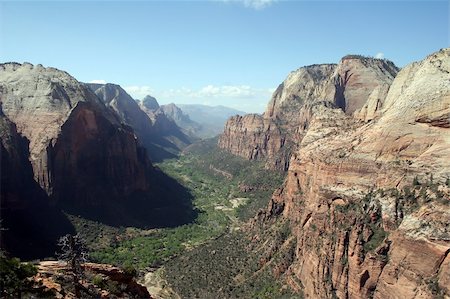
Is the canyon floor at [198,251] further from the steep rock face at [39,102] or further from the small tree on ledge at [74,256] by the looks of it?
the small tree on ledge at [74,256]

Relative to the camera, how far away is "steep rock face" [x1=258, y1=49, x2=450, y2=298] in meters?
48.5

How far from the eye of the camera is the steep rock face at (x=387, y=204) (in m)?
48.5

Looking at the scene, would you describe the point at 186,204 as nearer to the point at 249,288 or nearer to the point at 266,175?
the point at 266,175

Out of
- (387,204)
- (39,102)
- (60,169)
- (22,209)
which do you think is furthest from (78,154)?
(387,204)

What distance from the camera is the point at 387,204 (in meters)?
57.3

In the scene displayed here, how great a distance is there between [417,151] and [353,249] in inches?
631

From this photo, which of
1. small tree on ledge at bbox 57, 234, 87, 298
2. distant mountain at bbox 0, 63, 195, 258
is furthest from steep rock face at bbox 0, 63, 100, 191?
small tree on ledge at bbox 57, 234, 87, 298

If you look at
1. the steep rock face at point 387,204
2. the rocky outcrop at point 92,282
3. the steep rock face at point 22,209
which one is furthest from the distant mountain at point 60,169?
the steep rock face at point 387,204

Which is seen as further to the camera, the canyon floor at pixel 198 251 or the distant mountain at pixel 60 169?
the distant mountain at pixel 60 169

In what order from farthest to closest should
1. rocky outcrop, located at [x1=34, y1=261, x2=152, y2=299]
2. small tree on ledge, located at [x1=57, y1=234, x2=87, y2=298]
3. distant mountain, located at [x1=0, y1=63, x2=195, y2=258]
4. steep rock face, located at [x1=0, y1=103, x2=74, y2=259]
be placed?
distant mountain, located at [x1=0, y1=63, x2=195, y2=258]
steep rock face, located at [x1=0, y1=103, x2=74, y2=259]
rocky outcrop, located at [x1=34, y1=261, x2=152, y2=299]
small tree on ledge, located at [x1=57, y1=234, x2=87, y2=298]

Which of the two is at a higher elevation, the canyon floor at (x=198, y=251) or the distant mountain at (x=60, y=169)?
the distant mountain at (x=60, y=169)

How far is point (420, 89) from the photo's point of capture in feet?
201

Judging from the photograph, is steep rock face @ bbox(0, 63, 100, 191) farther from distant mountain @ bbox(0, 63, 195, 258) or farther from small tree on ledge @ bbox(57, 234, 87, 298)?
small tree on ledge @ bbox(57, 234, 87, 298)

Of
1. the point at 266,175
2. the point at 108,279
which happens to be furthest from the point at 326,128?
the point at 266,175
